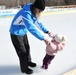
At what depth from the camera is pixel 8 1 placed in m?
13.9

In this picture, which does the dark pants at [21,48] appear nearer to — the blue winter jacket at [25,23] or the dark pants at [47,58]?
the blue winter jacket at [25,23]

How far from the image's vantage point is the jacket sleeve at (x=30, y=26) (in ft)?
7.68

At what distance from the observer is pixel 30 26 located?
7.70 feet

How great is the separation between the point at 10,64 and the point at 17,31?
705mm

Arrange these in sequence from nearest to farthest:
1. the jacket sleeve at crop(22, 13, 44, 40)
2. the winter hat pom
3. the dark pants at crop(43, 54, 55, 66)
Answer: the jacket sleeve at crop(22, 13, 44, 40)
the winter hat pom
the dark pants at crop(43, 54, 55, 66)

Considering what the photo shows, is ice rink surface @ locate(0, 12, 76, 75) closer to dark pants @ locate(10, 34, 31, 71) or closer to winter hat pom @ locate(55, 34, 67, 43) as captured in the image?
dark pants @ locate(10, 34, 31, 71)

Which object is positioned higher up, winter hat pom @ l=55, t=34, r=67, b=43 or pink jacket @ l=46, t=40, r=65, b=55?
winter hat pom @ l=55, t=34, r=67, b=43

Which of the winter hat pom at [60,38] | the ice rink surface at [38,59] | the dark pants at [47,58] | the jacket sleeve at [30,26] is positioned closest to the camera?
the jacket sleeve at [30,26]

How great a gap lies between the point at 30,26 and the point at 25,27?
0.74 ft

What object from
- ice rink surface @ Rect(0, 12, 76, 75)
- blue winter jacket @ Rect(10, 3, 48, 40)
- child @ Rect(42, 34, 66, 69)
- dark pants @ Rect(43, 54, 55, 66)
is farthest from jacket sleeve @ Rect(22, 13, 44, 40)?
ice rink surface @ Rect(0, 12, 76, 75)

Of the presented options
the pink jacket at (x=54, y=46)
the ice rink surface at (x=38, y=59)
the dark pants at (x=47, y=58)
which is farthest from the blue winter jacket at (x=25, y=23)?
the ice rink surface at (x=38, y=59)

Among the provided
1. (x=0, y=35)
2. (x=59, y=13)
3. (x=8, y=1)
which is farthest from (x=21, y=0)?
(x=0, y=35)

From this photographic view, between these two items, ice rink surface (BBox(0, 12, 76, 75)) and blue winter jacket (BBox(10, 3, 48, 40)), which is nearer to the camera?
blue winter jacket (BBox(10, 3, 48, 40))

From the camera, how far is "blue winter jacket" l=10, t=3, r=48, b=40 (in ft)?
7.71
